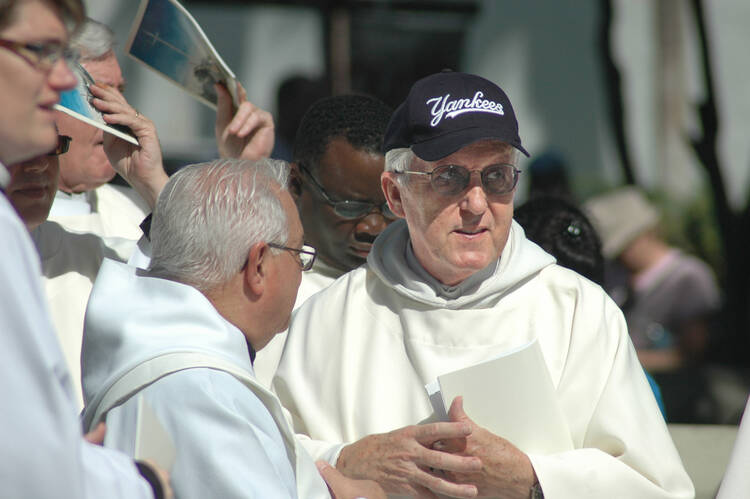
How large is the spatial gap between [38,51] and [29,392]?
0.62 meters

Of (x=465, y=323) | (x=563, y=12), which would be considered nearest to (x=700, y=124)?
(x=563, y=12)

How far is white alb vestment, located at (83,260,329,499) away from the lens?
2.23 m

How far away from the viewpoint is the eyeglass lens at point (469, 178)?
3090 mm

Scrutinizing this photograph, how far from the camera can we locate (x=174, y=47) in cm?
373

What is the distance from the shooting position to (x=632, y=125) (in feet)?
29.1

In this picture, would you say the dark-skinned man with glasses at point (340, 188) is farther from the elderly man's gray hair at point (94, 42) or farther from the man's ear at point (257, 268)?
the man's ear at point (257, 268)

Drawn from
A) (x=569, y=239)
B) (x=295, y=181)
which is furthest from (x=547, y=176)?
(x=295, y=181)

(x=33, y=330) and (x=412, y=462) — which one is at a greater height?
(x=33, y=330)

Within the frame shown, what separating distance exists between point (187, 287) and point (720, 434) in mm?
3018

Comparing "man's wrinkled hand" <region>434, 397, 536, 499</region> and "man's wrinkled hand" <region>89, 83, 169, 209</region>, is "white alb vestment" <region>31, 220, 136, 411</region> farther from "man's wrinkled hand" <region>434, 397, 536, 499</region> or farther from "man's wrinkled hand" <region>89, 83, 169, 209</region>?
"man's wrinkled hand" <region>434, 397, 536, 499</region>

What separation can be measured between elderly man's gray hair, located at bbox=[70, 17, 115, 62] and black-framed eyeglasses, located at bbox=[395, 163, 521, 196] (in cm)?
156

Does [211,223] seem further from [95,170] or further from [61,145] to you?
[95,170]

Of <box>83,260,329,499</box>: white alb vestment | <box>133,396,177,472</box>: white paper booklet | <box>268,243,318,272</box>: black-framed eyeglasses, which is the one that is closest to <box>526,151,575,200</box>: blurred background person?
<box>268,243,318,272</box>: black-framed eyeglasses

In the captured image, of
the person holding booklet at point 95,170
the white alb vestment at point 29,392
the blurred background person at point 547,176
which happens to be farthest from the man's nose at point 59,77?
the blurred background person at point 547,176
